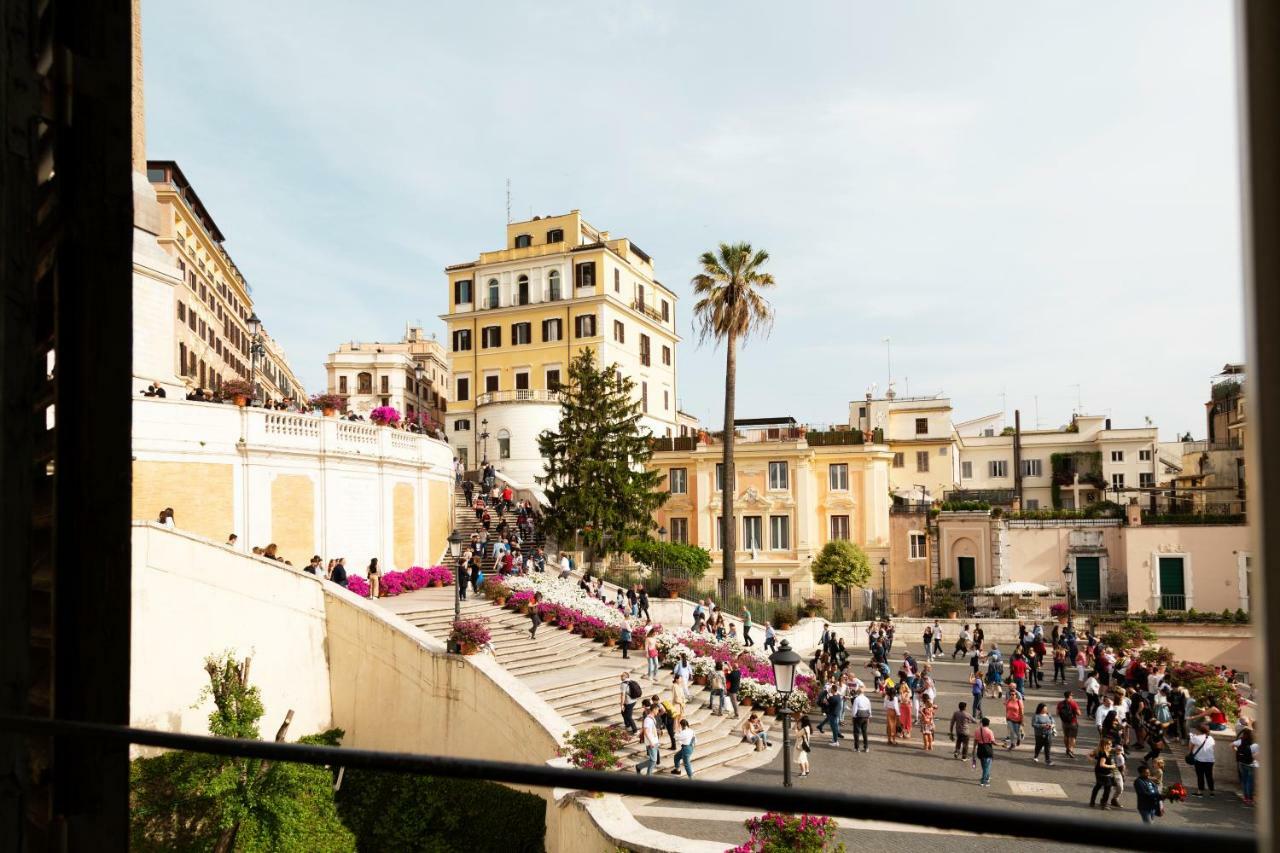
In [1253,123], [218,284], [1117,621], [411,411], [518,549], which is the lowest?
[1117,621]

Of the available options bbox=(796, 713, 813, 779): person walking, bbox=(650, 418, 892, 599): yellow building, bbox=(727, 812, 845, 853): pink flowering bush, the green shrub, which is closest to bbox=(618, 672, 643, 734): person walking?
bbox=(796, 713, 813, 779): person walking

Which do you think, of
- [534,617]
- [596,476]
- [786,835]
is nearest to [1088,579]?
[596,476]

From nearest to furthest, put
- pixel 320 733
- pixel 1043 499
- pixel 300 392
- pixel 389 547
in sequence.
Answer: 1. pixel 320 733
2. pixel 389 547
3. pixel 1043 499
4. pixel 300 392

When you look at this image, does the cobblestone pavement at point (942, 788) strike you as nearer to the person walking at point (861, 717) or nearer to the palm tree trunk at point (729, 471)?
the person walking at point (861, 717)

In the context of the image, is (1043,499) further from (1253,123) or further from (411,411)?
(1253,123)

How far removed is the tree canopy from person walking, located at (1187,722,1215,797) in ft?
88.1

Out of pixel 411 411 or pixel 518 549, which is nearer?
pixel 518 549

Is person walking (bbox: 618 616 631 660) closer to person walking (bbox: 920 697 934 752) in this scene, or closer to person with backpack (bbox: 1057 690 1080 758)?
person walking (bbox: 920 697 934 752)

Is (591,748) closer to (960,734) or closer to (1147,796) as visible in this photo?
(960,734)

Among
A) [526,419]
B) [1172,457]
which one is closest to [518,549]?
[526,419]

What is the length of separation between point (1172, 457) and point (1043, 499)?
2084 cm

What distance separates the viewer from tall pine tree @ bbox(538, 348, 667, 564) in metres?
38.5

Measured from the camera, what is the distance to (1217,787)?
667 inches

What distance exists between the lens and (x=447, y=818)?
16.3 metres
